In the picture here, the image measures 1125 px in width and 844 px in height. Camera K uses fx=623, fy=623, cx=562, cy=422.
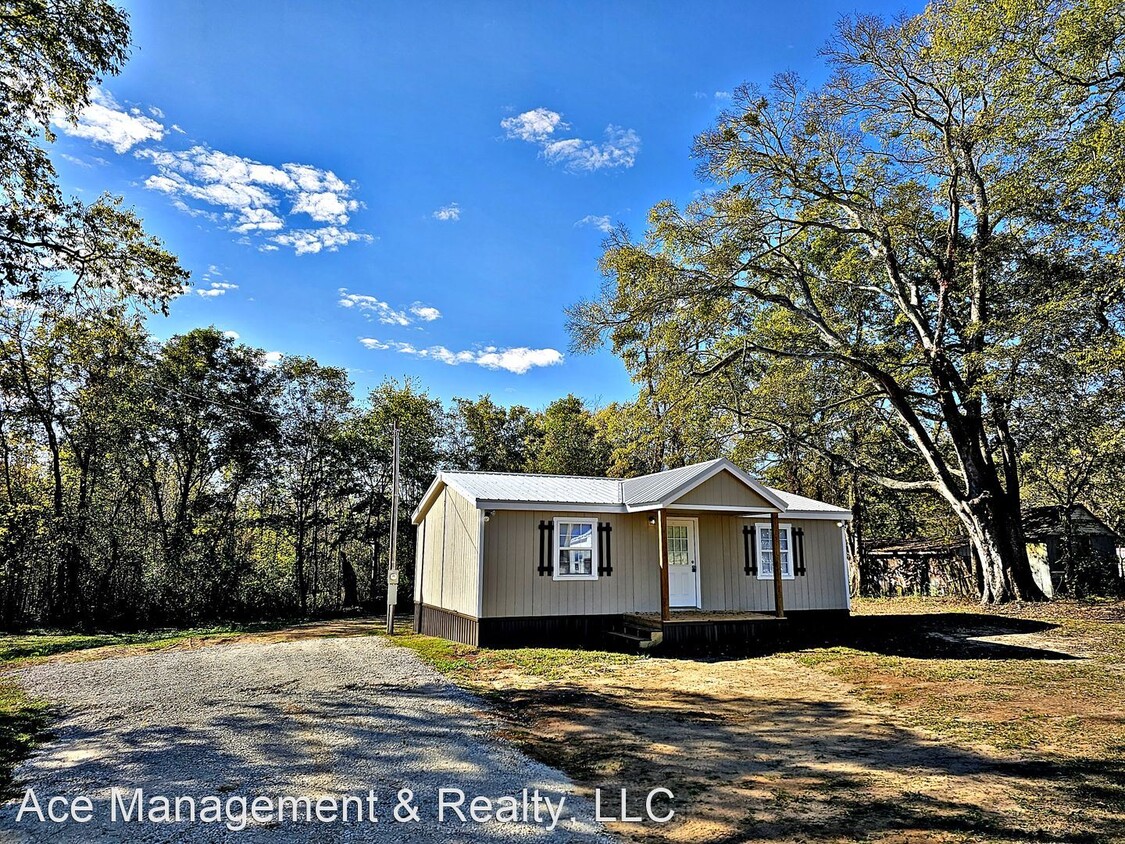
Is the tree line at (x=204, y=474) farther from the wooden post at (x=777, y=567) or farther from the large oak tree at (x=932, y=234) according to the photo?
the wooden post at (x=777, y=567)

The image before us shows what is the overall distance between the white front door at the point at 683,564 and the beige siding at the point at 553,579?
14.3 inches

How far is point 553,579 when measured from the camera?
38.9 ft

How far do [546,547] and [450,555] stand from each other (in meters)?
2.34

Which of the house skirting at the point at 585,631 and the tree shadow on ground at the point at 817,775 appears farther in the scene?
the house skirting at the point at 585,631

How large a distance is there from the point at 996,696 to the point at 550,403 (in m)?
24.4

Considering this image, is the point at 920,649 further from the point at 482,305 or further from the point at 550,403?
the point at 550,403

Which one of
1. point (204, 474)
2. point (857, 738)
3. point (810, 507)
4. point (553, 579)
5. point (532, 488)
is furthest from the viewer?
point (204, 474)

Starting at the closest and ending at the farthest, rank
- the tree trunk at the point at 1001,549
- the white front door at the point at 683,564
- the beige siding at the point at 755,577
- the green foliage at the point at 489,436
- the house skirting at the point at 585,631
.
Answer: the house skirting at the point at 585,631
the white front door at the point at 683,564
the beige siding at the point at 755,577
the tree trunk at the point at 1001,549
the green foliage at the point at 489,436

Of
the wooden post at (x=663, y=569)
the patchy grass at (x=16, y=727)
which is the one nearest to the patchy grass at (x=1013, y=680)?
the wooden post at (x=663, y=569)

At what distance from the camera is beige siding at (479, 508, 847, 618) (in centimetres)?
1153

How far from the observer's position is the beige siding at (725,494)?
40.4 ft

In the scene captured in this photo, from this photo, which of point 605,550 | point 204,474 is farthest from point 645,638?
point 204,474

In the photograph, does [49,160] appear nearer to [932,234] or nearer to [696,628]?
[696,628]

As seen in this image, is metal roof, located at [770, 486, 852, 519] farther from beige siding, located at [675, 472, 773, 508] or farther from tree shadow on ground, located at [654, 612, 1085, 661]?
tree shadow on ground, located at [654, 612, 1085, 661]
